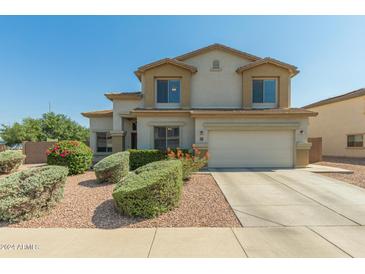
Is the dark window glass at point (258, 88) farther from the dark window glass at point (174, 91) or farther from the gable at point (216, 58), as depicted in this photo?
the dark window glass at point (174, 91)

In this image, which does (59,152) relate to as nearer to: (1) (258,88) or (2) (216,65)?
(2) (216,65)

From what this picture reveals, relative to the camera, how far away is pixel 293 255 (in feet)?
11.0

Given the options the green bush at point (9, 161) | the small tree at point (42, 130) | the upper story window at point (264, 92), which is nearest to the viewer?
the green bush at point (9, 161)

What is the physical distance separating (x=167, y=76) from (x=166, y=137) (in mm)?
4441

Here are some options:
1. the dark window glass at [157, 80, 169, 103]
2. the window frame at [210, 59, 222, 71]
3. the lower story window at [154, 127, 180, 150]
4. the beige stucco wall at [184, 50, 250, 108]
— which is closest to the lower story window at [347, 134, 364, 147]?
the beige stucco wall at [184, 50, 250, 108]

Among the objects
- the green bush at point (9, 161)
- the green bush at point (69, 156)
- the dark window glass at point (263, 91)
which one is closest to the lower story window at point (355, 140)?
the dark window glass at point (263, 91)

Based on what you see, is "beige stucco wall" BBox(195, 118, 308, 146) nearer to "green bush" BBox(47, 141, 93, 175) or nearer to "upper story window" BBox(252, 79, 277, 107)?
"upper story window" BBox(252, 79, 277, 107)

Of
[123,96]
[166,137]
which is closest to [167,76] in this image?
[123,96]

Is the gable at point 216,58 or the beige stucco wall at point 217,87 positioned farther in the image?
A: the gable at point 216,58

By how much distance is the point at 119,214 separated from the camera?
4.98 m

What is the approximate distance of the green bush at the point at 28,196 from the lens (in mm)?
Answer: 4613

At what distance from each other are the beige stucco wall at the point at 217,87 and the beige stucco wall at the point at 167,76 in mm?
533

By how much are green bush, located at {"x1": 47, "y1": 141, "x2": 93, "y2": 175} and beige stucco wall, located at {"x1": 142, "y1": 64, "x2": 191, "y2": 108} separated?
531 centimetres

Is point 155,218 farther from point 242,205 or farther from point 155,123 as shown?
point 155,123
